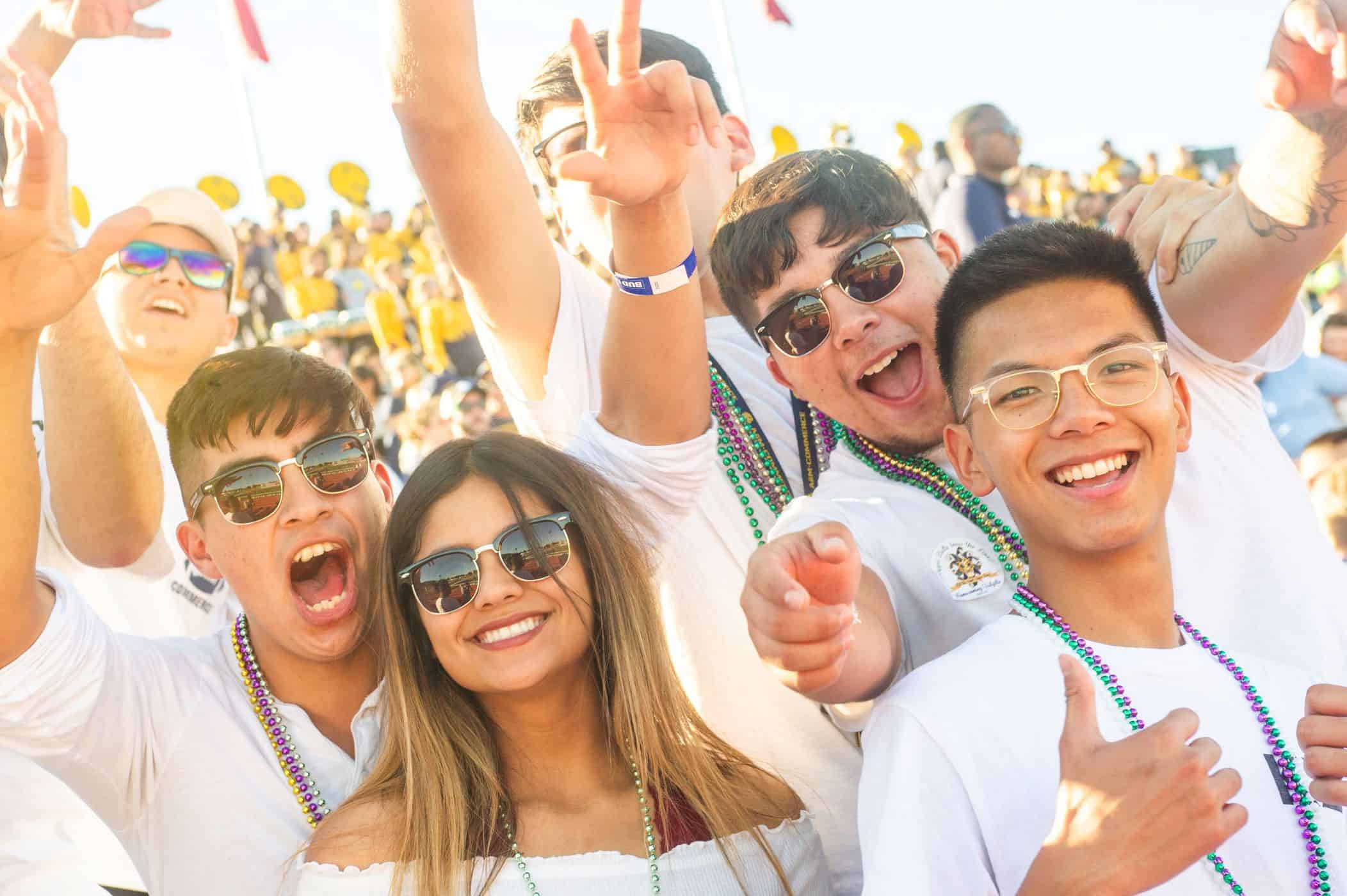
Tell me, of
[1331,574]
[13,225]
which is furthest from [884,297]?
[13,225]

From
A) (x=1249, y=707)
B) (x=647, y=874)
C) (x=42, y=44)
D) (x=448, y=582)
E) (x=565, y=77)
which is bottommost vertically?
(x=647, y=874)

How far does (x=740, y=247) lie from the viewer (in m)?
2.42

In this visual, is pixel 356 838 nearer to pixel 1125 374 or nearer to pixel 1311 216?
pixel 1125 374

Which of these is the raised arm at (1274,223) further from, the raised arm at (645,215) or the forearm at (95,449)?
the forearm at (95,449)

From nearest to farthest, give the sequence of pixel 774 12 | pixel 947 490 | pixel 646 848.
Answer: pixel 646 848, pixel 947 490, pixel 774 12

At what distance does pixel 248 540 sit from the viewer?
2346 mm

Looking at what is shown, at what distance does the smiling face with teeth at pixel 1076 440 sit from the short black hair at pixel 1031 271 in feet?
0.12

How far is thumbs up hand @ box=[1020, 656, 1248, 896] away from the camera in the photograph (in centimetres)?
150

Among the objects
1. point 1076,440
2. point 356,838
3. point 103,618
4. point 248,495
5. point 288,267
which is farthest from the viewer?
point 288,267

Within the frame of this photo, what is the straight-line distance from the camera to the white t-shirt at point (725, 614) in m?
2.31

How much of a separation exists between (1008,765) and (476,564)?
3.14ft

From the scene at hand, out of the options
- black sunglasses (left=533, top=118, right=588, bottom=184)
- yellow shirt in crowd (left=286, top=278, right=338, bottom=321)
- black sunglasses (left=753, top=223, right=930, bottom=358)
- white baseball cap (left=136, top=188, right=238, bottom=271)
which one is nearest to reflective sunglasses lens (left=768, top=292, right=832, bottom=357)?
black sunglasses (left=753, top=223, right=930, bottom=358)

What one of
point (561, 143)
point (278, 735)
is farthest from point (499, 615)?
point (561, 143)

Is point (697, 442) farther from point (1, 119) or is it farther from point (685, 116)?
point (1, 119)
